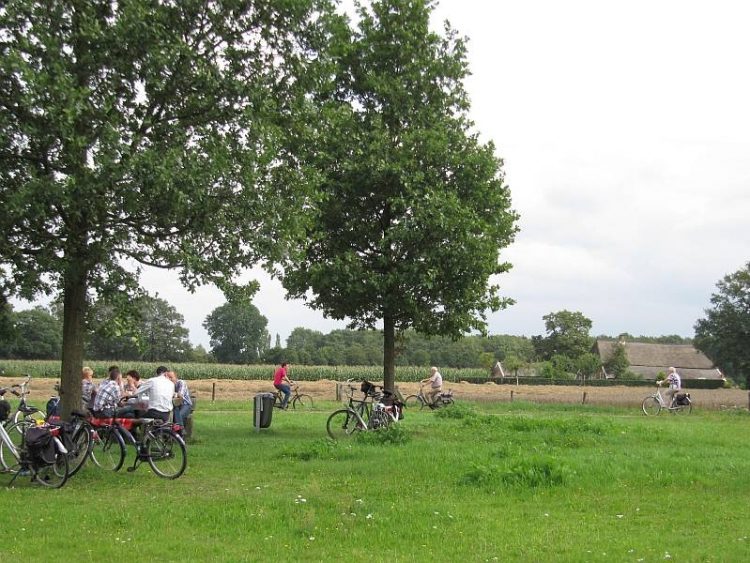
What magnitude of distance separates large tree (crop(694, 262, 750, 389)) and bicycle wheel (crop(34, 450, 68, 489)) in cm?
5705

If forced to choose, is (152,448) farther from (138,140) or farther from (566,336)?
(566,336)

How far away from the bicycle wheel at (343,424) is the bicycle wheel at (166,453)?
17.7ft

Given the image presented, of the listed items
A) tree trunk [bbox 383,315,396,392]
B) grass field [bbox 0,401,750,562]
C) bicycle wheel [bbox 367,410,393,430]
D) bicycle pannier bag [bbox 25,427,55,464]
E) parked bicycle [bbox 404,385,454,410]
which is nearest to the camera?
grass field [bbox 0,401,750,562]

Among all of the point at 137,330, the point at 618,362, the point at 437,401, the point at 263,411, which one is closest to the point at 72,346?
the point at 137,330

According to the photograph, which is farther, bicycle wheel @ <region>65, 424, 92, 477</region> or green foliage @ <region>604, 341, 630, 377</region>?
green foliage @ <region>604, 341, 630, 377</region>

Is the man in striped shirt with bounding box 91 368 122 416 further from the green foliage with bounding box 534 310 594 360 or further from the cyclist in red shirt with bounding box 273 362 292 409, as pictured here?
the green foliage with bounding box 534 310 594 360

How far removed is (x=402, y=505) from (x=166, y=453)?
4.38m

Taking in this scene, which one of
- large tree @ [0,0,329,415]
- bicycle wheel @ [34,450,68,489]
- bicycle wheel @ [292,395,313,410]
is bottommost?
bicycle wheel @ [292,395,313,410]

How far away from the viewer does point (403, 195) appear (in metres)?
17.6

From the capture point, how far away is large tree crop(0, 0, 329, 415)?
35.9ft

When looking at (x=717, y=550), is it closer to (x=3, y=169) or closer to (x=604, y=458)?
(x=604, y=458)

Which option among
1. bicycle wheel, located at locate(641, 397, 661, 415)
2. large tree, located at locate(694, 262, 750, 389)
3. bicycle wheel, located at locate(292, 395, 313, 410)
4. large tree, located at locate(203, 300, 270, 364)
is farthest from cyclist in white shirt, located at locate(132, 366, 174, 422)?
large tree, located at locate(203, 300, 270, 364)

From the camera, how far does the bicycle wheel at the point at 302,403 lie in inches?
1177

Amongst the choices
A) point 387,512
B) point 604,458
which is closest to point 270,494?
point 387,512
